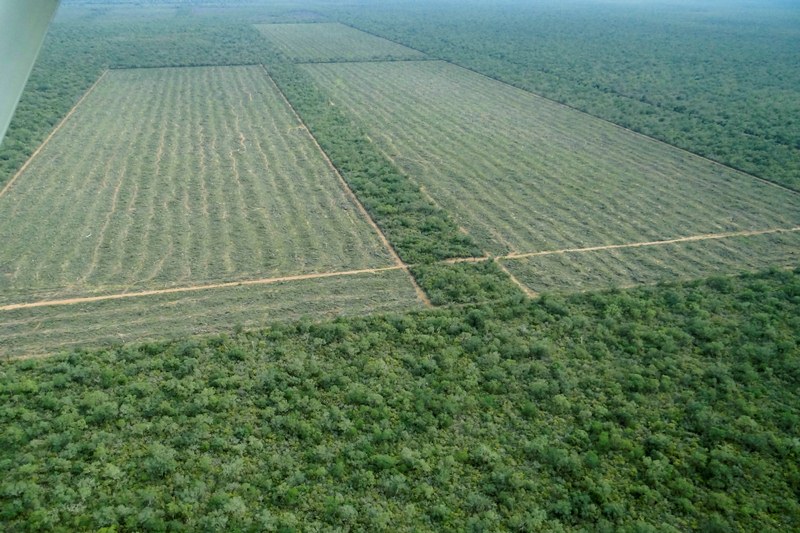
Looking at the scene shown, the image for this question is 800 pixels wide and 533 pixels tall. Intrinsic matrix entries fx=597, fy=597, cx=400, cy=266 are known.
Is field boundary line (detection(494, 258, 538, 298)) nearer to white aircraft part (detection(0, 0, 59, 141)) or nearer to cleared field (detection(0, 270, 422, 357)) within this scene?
cleared field (detection(0, 270, 422, 357))

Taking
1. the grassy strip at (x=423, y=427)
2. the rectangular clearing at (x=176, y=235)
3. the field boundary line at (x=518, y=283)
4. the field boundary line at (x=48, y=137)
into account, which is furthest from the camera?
the field boundary line at (x=48, y=137)

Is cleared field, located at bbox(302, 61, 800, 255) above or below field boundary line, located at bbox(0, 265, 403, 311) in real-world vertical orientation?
above

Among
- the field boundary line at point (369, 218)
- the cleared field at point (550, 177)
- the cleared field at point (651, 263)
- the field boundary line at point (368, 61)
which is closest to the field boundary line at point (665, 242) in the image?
the cleared field at point (651, 263)

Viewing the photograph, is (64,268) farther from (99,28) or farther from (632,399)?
(99,28)

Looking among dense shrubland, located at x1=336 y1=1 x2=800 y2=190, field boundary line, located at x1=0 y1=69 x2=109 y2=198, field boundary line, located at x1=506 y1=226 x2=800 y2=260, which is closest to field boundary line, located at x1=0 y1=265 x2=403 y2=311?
field boundary line, located at x1=506 y1=226 x2=800 y2=260

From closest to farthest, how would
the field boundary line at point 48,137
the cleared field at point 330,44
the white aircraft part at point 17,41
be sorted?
the white aircraft part at point 17,41 → the field boundary line at point 48,137 → the cleared field at point 330,44

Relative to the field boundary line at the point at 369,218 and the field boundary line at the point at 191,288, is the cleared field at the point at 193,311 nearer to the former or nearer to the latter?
the field boundary line at the point at 191,288
